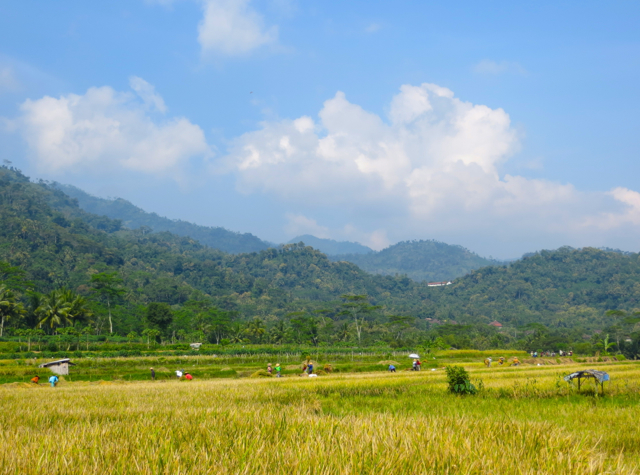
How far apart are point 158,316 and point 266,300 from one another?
74.0 m

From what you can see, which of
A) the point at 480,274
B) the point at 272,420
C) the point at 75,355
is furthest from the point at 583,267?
the point at 272,420

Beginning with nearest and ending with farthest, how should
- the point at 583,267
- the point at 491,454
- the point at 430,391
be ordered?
the point at 491,454, the point at 430,391, the point at 583,267

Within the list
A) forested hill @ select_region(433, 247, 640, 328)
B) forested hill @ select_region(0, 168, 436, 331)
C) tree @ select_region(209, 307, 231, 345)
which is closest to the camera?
tree @ select_region(209, 307, 231, 345)

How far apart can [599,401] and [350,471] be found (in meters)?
10.4

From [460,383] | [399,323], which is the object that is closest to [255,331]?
[399,323]

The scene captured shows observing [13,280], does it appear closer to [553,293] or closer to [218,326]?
[218,326]

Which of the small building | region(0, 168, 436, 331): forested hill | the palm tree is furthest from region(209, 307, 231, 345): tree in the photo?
the small building

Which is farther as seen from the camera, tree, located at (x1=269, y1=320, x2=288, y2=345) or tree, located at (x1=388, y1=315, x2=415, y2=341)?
tree, located at (x1=388, y1=315, x2=415, y2=341)

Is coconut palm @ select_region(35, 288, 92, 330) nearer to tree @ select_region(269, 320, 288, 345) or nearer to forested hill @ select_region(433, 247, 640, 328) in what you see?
tree @ select_region(269, 320, 288, 345)

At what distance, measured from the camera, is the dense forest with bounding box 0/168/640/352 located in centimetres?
7369

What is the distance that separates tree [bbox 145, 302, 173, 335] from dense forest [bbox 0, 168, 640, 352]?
214 mm

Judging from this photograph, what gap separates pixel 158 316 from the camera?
6825 cm

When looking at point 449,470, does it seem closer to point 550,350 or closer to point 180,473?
point 180,473

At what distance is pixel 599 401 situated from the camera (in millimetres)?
10312
